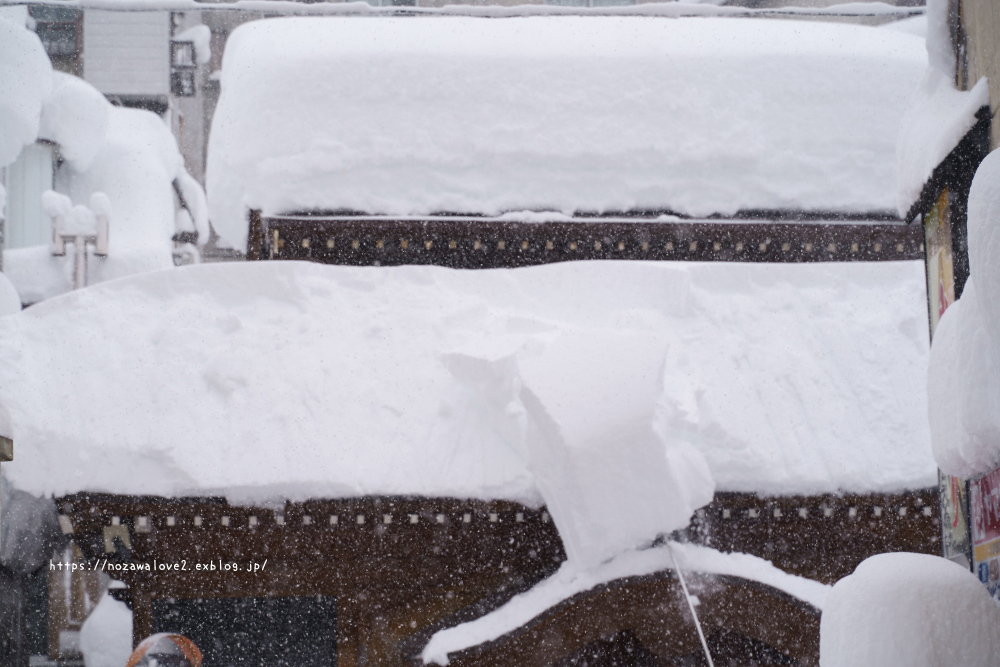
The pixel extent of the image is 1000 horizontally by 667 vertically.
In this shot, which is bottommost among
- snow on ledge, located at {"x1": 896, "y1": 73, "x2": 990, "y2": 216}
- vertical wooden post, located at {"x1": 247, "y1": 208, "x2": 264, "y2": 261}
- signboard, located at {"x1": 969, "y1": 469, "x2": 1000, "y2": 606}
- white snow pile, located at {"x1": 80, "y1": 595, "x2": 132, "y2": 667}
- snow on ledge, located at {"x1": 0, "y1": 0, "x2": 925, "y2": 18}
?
white snow pile, located at {"x1": 80, "y1": 595, "x2": 132, "y2": 667}

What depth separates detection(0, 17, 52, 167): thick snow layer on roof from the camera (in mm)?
6398

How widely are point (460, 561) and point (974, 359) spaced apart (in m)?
2.56

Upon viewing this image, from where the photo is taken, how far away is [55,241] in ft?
27.9

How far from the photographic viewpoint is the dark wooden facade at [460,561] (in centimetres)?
359

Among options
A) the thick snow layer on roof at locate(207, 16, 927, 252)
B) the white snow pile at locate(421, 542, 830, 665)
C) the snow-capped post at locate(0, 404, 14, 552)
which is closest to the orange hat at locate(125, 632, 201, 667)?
the white snow pile at locate(421, 542, 830, 665)

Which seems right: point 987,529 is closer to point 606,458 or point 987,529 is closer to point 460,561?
point 606,458

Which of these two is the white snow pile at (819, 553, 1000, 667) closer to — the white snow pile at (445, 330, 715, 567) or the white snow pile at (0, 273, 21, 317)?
the white snow pile at (445, 330, 715, 567)

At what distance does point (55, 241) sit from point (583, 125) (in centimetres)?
667

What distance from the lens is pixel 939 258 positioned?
9.53 feet

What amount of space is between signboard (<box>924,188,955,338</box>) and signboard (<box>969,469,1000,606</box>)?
65 centimetres

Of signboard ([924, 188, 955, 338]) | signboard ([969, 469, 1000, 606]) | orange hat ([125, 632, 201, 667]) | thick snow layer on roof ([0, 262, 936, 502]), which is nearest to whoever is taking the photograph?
signboard ([969, 469, 1000, 606])

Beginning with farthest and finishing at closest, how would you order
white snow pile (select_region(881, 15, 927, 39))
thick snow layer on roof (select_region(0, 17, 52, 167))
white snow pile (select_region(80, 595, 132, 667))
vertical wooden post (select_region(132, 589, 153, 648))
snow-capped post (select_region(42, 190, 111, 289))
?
1. white snow pile (select_region(80, 595, 132, 667))
2. snow-capped post (select_region(42, 190, 111, 289))
3. thick snow layer on roof (select_region(0, 17, 52, 167))
4. white snow pile (select_region(881, 15, 927, 39))
5. vertical wooden post (select_region(132, 589, 153, 648))

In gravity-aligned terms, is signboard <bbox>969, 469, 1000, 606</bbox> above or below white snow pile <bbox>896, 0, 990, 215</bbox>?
below

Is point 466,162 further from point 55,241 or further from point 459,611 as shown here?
point 55,241
